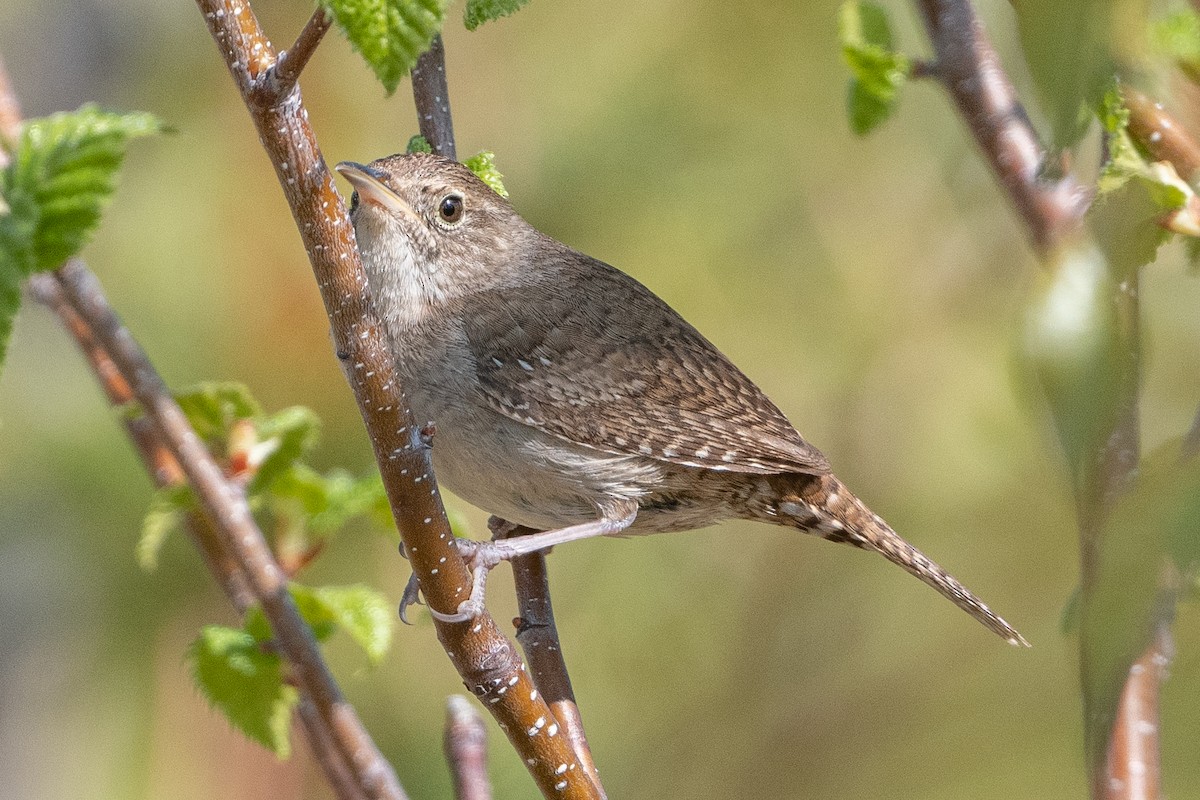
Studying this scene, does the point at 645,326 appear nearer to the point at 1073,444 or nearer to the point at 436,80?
the point at 436,80

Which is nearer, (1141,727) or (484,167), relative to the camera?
(1141,727)

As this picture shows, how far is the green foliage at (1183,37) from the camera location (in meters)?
1.24

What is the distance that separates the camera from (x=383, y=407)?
5.30 feet

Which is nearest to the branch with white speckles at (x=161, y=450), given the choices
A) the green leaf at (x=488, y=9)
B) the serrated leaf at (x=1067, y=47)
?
the green leaf at (x=488, y=9)

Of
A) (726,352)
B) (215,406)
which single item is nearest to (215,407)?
(215,406)

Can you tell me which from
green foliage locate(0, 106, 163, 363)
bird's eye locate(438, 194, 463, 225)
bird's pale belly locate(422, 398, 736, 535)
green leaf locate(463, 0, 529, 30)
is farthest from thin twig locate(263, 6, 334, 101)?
bird's eye locate(438, 194, 463, 225)

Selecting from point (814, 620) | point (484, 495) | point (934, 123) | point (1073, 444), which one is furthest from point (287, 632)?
point (934, 123)

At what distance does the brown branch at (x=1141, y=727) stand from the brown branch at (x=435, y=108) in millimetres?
1524

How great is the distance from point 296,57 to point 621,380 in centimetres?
149

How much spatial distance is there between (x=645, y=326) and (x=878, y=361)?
2.01 metres

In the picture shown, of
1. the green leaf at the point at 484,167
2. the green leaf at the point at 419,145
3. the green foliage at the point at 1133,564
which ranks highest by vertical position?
the green leaf at the point at 419,145

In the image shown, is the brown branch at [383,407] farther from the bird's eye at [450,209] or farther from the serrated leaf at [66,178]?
the bird's eye at [450,209]

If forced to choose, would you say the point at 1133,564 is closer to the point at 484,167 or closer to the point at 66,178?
the point at 66,178

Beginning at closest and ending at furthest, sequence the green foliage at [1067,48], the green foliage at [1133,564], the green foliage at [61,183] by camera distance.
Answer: the green foliage at [1067,48]
the green foliage at [1133,564]
the green foliage at [61,183]
